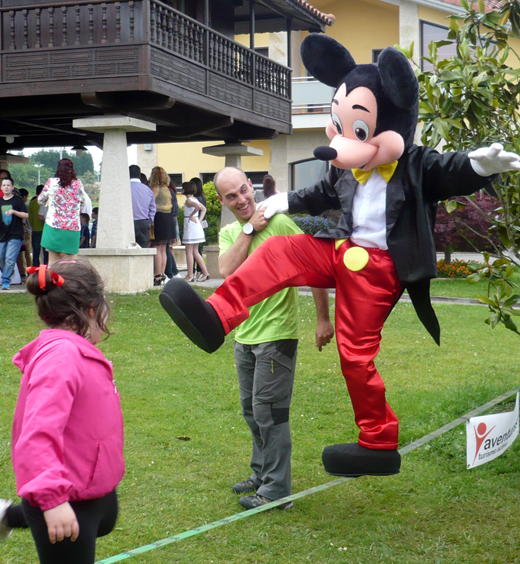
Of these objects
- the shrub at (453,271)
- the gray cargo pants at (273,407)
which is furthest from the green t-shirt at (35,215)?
the gray cargo pants at (273,407)

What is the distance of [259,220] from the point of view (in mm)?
→ 4004

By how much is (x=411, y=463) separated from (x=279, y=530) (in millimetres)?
1377

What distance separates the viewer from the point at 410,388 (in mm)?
6883

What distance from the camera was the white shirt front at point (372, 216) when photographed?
137 inches

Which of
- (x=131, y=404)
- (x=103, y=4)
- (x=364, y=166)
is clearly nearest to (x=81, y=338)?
(x=364, y=166)

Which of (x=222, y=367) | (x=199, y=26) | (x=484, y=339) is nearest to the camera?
(x=222, y=367)

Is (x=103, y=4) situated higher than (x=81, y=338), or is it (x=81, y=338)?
(x=103, y=4)

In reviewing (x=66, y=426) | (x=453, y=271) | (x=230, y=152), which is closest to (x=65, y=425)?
(x=66, y=426)

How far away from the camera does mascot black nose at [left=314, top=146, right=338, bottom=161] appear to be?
336 cm

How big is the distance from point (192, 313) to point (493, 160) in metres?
1.46

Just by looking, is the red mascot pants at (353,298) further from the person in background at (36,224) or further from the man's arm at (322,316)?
the person in background at (36,224)

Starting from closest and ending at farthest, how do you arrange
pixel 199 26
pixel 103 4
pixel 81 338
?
1. pixel 81 338
2. pixel 103 4
3. pixel 199 26

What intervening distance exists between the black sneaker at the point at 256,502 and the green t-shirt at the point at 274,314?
89 centimetres

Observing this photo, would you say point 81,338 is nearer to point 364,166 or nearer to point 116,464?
point 116,464
